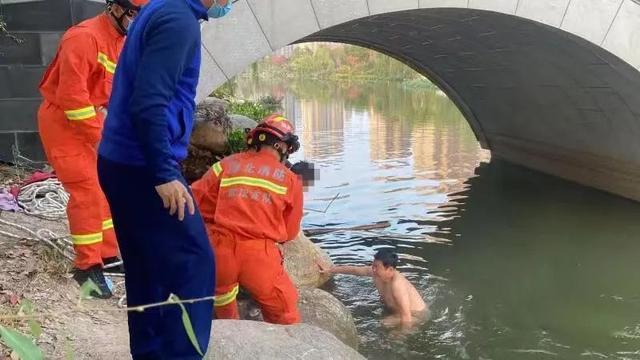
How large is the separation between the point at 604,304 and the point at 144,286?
548 centimetres

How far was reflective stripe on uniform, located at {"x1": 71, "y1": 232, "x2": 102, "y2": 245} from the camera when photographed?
131 inches

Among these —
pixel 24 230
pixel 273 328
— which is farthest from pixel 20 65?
pixel 273 328

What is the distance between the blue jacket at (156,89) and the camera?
2.03 meters

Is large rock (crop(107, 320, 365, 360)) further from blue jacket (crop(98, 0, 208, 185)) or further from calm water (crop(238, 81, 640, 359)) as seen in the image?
calm water (crop(238, 81, 640, 359))

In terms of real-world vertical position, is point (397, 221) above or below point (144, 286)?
below

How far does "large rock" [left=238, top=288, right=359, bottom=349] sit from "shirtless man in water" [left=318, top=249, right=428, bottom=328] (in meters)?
0.59

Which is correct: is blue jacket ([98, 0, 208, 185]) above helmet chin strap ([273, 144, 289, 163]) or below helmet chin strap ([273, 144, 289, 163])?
above

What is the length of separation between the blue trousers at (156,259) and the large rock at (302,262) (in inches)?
138

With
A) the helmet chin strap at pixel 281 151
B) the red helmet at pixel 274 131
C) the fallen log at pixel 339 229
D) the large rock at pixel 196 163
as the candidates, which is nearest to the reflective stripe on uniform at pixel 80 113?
the red helmet at pixel 274 131

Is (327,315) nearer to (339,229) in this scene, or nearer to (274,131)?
(274,131)

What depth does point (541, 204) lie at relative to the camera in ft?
35.0

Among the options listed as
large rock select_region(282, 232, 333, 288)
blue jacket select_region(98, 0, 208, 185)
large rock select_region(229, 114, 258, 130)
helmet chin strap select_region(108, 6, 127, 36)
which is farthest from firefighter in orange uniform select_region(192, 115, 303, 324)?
large rock select_region(229, 114, 258, 130)

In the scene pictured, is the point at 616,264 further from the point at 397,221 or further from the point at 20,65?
the point at 20,65

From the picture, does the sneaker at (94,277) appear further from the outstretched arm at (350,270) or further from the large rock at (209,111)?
the large rock at (209,111)
